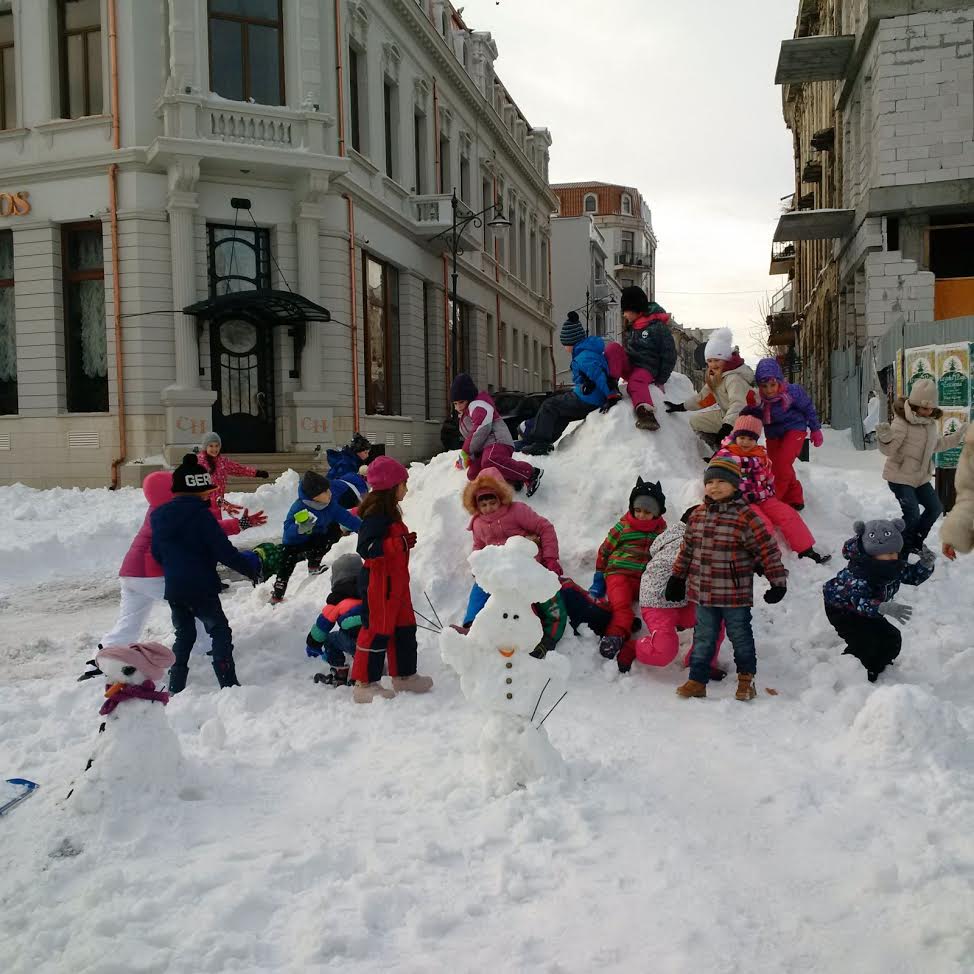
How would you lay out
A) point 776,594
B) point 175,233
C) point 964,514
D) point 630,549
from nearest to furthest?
point 964,514 < point 776,594 < point 630,549 < point 175,233

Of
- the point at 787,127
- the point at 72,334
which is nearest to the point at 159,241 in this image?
the point at 72,334

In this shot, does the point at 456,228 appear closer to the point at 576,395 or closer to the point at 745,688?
the point at 576,395

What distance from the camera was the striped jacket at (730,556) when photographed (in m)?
5.11

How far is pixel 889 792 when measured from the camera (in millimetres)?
3686

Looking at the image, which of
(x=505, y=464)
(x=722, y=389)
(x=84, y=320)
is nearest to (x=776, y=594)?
(x=505, y=464)

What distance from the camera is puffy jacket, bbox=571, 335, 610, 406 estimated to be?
7.84 metres

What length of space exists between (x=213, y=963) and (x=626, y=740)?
7.90 feet

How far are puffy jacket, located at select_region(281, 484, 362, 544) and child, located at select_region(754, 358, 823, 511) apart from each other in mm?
3656

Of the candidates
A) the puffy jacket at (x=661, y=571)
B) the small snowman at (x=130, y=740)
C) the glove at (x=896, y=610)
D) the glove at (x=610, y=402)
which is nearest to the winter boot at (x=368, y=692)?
the small snowman at (x=130, y=740)

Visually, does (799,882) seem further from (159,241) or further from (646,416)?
(159,241)

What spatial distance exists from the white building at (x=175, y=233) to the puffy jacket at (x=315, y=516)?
1065cm

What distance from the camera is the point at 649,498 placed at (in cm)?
607

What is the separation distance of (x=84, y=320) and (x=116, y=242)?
198 cm

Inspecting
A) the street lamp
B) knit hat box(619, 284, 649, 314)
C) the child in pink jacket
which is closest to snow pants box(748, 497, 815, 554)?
the child in pink jacket
